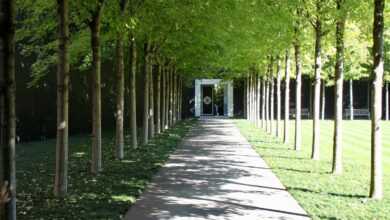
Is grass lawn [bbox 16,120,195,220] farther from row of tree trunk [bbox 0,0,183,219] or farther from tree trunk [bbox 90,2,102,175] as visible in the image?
row of tree trunk [bbox 0,0,183,219]

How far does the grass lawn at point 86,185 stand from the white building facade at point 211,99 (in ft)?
117

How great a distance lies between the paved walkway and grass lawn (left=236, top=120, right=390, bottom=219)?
0.33 metres

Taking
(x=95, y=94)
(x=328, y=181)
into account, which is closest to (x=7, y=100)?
(x=95, y=94)

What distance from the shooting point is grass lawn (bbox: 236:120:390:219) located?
9344 millimetres

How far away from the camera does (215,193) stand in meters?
11.1

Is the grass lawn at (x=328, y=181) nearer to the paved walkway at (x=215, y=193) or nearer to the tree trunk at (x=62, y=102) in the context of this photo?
the paved walkway at (x=215, y=193)

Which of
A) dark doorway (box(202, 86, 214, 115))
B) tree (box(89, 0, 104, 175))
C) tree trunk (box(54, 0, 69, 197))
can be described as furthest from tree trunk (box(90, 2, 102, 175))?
dark doorway (box(202, 86, 214, 115))

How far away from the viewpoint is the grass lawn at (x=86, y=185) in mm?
9086

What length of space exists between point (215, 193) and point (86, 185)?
274 centimetres

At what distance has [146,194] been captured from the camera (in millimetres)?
10930

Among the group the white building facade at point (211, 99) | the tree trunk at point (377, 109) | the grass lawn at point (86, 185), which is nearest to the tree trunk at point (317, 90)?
the grass lawn at point (86, 185)

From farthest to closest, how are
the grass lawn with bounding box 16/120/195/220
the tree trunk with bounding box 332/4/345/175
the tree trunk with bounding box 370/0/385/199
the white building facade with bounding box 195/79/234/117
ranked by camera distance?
the white building facade with bounding box 195/79/234/117 → the tree trunk with bounding box 332/4/345/175 → the tree trunk with bounding box 370/0/385/199 → the grass lawn with bounding box 16/120/195/220

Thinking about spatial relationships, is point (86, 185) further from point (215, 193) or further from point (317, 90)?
point (317, 90)

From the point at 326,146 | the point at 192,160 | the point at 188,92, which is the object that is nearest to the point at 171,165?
the point at 192,160
